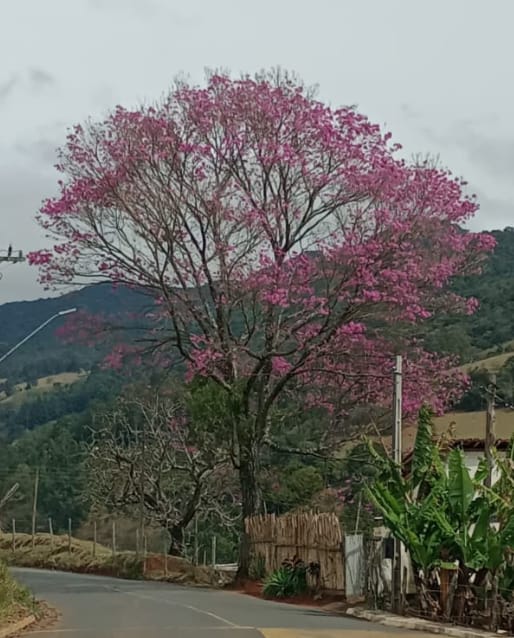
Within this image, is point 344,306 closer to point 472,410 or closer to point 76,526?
point 472,410

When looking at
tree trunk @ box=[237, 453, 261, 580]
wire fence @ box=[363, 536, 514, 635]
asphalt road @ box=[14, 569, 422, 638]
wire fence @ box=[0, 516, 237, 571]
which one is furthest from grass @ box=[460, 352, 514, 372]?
wire fence @ box=[363, 536, 514, 635]

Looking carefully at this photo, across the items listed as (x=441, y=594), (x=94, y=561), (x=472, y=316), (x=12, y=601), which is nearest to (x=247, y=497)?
(x=441, y=594)

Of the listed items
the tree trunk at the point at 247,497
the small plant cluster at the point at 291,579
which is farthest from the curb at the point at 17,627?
the tree trunk at the point at 247,497

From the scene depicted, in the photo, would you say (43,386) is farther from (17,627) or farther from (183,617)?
(17,627)

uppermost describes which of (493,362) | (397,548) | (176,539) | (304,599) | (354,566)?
(493,362)

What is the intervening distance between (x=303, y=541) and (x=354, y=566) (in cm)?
377

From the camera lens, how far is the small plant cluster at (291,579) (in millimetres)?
29678

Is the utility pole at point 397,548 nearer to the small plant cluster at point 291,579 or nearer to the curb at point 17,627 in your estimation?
the small plant cluster at point 291,579

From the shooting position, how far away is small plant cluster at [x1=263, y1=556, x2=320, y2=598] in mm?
29678

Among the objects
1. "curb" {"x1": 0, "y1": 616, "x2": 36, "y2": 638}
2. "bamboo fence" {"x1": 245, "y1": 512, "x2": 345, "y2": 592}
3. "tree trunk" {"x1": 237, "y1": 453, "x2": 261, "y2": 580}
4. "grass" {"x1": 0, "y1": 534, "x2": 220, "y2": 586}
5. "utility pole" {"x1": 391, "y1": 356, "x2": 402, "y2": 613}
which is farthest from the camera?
"grass" {"x1": 0, "y1": 534, "x2": 220, "y2": 586}

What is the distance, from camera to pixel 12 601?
70.2ft

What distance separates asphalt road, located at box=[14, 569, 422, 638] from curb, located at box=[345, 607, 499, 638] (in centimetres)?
60

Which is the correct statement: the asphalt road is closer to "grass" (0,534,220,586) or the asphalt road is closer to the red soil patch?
the red soil patch

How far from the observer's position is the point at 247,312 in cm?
3331
